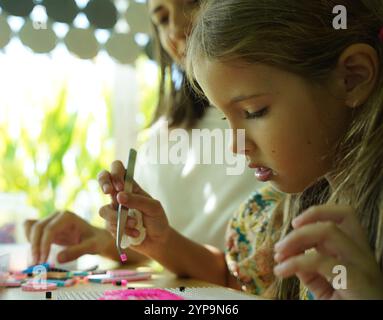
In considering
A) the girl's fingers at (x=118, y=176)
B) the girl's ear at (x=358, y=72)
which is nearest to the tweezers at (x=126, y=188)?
the girl's fingers at (x=118, y=176)

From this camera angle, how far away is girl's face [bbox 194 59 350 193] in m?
0.51

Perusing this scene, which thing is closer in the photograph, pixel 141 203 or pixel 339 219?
pixel 339 219

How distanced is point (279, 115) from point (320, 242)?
0.17m

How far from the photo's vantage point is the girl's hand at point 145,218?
63cm

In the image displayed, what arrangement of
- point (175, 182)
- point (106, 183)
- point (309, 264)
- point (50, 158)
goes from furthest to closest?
point (175, 182), point (50, 158), point (106, 183), point (309, 264)

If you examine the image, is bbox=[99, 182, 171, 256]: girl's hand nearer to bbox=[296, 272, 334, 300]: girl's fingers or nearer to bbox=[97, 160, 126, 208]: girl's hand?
bbox=[97, 160, 126, 208]: girl's hand

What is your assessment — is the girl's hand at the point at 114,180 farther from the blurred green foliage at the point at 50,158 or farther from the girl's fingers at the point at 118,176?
the blurred green foliage at the point at 50,158

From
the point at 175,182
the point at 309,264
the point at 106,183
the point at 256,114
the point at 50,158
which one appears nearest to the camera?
the point at 309,264

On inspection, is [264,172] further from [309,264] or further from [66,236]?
[66,236]

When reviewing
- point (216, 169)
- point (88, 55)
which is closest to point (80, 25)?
point (88, 55)

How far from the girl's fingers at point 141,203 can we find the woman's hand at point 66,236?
0.38 ft

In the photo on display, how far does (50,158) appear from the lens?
773 millimetres

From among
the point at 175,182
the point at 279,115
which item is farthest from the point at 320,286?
the point at 175,182

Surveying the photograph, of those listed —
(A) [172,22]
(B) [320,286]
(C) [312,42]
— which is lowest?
(B) [320,286]
